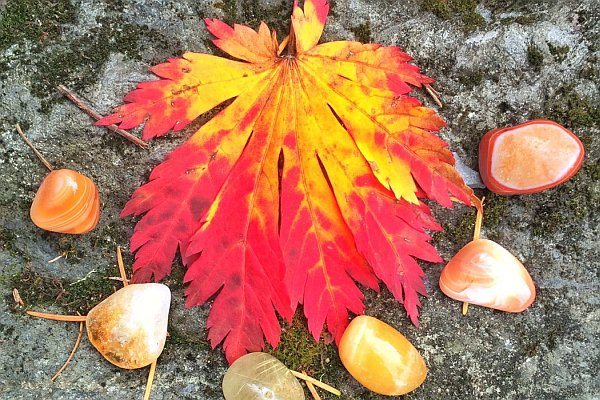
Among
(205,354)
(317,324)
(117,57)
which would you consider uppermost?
(117,57)

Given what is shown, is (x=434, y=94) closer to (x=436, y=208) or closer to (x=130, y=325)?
(x=436, y=208)

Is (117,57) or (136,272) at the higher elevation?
(117,57)

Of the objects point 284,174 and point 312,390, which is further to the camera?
point 312,390

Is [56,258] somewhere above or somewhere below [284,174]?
below

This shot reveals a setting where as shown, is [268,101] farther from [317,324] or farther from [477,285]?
[477,285]

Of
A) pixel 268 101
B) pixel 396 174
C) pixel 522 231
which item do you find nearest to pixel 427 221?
pixel 396 174

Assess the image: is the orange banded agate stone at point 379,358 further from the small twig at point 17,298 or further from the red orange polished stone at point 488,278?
the small twig at point 17,298

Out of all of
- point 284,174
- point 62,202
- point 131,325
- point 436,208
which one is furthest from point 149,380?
point 436,208
